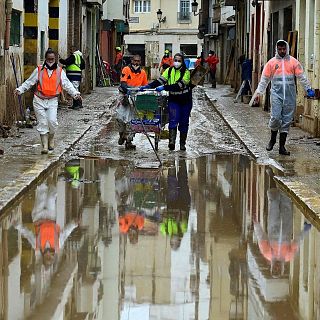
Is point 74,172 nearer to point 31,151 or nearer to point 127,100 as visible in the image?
point 31,151

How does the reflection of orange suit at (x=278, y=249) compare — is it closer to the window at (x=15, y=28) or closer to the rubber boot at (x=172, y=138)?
the rubber boot at (x=172, y=138)

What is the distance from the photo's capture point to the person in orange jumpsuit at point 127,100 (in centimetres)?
1675

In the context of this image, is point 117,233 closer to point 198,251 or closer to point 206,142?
point 198,251

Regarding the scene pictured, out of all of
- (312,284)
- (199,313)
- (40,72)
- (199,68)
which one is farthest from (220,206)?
(199,68)

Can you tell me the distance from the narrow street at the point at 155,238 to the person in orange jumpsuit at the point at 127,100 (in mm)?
788

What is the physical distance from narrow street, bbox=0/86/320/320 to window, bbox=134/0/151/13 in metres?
60.1

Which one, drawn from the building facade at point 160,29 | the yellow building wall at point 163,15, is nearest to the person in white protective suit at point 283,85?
the building facade at point 160,29

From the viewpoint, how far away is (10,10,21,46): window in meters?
20.3

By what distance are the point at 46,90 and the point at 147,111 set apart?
6.57ft

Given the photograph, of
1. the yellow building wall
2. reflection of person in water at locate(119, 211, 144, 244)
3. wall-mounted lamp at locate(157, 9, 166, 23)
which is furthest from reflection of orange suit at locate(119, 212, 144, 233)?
the yellow building wall

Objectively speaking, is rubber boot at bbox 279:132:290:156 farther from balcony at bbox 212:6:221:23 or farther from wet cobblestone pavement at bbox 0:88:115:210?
balcony at bbox 212:6:221:23

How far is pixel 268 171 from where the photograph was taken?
1405cm

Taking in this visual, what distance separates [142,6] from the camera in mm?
75750

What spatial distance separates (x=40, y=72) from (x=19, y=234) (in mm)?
6628
